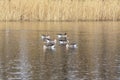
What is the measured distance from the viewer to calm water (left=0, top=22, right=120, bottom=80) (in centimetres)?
1991

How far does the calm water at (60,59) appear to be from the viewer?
65.3 ft

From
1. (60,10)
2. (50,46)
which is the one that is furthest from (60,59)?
(60,10)

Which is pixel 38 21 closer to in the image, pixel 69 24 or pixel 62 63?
pixel 69 24

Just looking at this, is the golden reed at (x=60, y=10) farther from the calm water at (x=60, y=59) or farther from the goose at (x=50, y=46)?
the goose at (x=50, y=46)

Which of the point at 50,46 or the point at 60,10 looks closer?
the point at 50,46

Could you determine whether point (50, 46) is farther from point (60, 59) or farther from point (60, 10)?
point (60, 10)

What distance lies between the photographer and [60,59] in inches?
947

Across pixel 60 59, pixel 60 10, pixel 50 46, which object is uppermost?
pixel 60 10

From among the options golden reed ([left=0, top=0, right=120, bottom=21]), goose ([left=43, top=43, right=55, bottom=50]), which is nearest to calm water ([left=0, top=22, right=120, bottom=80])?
goose ([left=43, top=43, right=55, bottom=50])

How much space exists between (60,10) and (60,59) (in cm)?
2743

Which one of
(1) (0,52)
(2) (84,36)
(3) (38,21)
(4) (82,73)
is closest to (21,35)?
(2) (84,36)

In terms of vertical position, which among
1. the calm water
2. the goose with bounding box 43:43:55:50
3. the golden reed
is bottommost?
the calm water

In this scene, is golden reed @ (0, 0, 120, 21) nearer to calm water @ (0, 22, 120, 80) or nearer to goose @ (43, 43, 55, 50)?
calm water @ (0, 22, 120, 80)

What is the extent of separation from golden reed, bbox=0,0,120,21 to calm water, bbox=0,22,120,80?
13564mm
